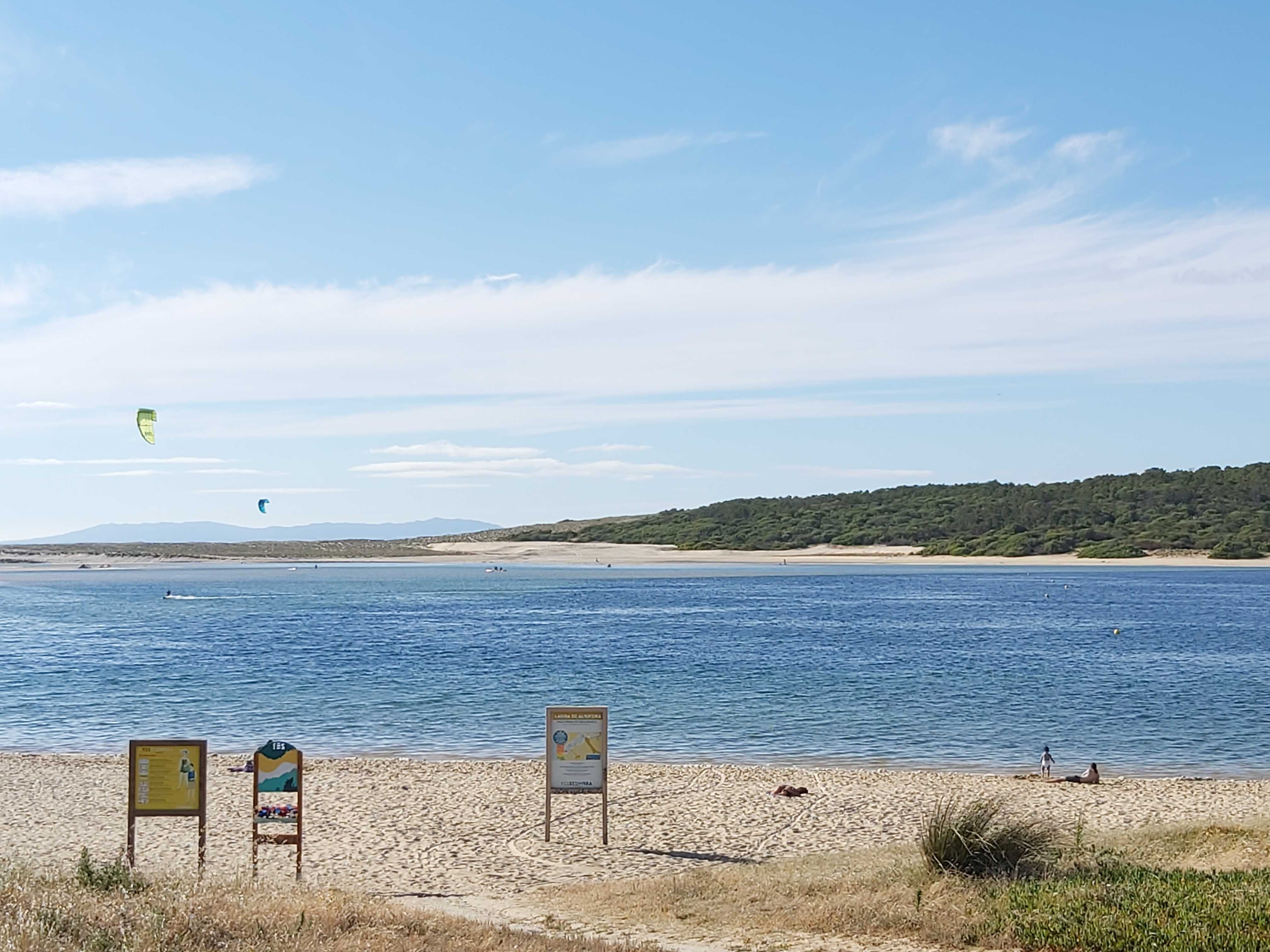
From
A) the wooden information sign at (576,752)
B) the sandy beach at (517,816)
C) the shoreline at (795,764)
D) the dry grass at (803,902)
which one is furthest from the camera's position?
the shoreline at (795,764)

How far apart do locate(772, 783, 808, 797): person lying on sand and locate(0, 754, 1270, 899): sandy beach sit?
0.20 meters

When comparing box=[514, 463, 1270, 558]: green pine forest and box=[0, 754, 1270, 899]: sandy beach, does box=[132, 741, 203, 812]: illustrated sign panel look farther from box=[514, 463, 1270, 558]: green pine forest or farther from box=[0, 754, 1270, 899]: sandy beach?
box=[514, 463, 1270, 558]: green pine forest

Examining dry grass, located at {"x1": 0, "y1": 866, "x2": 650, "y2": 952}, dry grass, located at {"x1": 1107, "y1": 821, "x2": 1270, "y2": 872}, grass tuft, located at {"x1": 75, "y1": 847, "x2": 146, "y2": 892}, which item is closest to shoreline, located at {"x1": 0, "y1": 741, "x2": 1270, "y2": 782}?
dry grass, located at {"x1": 1107, "y1": 821, "x2": 1270, "y2": 872}

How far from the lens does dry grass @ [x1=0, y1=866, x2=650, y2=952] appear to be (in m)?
7.72

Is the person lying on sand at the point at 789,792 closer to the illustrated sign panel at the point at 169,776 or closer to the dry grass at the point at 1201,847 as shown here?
the dry grass at the point at 1201,847

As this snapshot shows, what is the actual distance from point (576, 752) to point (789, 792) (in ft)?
15.1

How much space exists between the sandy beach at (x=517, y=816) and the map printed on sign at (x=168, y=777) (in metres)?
0.81

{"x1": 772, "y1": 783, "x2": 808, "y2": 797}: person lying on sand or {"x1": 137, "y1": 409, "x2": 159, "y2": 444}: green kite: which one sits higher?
{"x1": 137, "y1": 409, "x2": 159, "y2": 444}: green kite

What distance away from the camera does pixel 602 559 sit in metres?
137

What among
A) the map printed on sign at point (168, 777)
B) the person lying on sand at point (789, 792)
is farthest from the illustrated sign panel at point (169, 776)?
the person lying on sand at point (789, 792)

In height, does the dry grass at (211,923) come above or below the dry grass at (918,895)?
above

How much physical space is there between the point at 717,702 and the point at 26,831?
1680 centimetres

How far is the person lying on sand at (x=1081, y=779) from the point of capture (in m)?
19.5

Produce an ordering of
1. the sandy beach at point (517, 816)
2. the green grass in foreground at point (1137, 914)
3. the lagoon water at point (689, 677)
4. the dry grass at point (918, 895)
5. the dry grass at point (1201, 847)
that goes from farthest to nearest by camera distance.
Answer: the lagoon water at point (689, 677), the sandy beach at point (517, 816), the dry grass at point (1201, 847), the dry grass at point (918, 895), the green grass in foreground at point (1137, 914)
